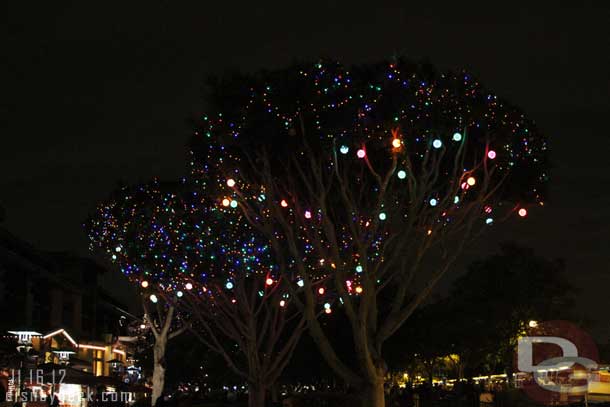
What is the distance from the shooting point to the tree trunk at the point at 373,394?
761 inches

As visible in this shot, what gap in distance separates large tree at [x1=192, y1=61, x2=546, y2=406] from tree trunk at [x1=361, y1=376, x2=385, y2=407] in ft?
0.09

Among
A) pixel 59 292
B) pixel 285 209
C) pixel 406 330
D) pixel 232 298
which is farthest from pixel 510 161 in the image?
pixel 59 292

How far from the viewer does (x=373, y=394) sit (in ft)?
63.4

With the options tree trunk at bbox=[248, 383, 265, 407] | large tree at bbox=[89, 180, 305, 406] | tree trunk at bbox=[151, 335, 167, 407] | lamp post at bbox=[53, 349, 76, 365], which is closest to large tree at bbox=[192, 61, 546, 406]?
large tree at bbox=[89, 180, 305, 406]

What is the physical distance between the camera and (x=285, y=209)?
23.2 metres

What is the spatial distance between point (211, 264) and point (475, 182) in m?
13.5

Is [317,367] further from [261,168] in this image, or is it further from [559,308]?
[261,168]

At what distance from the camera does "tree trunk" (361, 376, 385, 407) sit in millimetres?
19328

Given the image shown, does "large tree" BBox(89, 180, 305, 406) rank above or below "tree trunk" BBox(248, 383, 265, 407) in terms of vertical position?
above

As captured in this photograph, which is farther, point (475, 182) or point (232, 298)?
point (232, 298)

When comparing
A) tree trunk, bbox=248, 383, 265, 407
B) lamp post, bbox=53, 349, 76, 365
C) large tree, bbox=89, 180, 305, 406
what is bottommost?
tree trunk, bbox=248, 383, 265, 407

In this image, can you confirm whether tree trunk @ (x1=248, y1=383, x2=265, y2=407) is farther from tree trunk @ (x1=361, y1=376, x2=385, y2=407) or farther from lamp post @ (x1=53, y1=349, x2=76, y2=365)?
lamp post @ (x1=53, y1=349, x2=76, y2=365)

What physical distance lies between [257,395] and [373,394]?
596 inches

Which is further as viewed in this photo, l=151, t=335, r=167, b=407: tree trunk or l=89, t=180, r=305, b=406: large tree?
l=151, t=335, r=167, b=407: tree trunk
